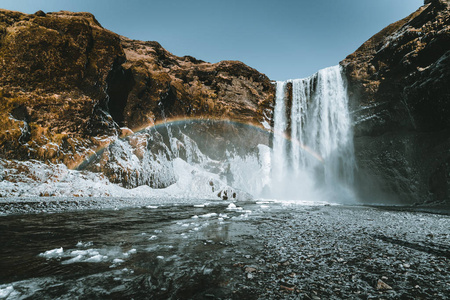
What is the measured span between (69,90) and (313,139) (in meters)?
30.6

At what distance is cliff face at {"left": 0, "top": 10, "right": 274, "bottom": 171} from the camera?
→ 17.2 m

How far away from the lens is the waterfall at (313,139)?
27.0 metres

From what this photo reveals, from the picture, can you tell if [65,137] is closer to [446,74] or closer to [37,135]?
[37,135]

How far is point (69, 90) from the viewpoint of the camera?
1978cm

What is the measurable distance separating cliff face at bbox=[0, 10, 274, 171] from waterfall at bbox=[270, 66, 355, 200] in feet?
54.3

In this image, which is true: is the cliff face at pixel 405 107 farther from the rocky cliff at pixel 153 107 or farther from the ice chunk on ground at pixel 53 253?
the ice chunk on ground at pixel 53 253

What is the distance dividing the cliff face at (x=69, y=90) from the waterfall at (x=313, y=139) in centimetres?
1656

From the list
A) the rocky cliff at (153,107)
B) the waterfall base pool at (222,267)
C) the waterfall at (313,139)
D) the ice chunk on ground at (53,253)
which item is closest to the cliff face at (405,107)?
the rocky cliff at (153,107)

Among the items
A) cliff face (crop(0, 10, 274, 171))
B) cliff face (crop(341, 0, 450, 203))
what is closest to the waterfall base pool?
cliff face (crop(0, 10, 274, 171))

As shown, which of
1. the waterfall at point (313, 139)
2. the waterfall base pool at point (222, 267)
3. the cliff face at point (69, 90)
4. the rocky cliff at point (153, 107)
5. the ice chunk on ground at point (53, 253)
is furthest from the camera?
the waterfall at point (313, 139)

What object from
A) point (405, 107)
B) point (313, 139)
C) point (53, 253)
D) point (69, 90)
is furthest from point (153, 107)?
point (405, 107)

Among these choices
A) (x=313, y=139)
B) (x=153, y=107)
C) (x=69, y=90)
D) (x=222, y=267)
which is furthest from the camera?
(x=313, y=139)

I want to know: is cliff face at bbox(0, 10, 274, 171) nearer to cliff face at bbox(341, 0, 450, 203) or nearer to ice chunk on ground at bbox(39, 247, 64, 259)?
ice chunk on ground at bbox(39, 247, 64, 259)

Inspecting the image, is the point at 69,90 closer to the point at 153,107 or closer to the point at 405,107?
the point at 153,107
